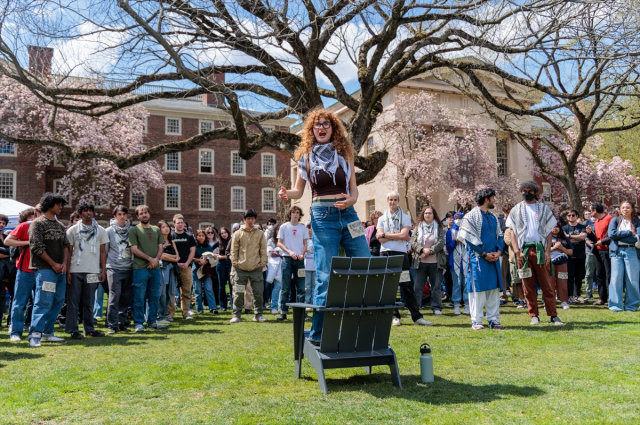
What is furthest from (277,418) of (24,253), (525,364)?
(24,253)

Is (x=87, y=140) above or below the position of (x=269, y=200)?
above

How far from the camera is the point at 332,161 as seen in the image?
207 inches

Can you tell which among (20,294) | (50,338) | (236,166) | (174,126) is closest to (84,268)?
(20,294)

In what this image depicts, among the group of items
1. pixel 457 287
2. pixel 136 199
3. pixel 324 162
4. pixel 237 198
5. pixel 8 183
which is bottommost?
pixel 457 287

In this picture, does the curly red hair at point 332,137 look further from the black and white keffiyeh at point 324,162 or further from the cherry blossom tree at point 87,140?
the cherry blossom tree at point 87,140

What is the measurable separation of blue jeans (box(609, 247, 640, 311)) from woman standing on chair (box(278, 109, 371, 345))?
8202mm

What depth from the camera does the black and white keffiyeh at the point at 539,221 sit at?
353 inches

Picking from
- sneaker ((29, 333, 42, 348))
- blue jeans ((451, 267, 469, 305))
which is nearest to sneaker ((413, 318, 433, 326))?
blue jeans ((451, 267, 469, 305))

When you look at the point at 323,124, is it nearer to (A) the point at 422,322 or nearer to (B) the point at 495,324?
(B) the point at 495,324

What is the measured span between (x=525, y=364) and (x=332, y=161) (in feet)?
9.56

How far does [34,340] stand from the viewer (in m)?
8.01

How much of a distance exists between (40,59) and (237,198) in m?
42.8

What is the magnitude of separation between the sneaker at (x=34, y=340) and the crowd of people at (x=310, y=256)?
20 millimetres

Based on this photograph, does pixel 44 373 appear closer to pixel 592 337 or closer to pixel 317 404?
pixel 317 404
